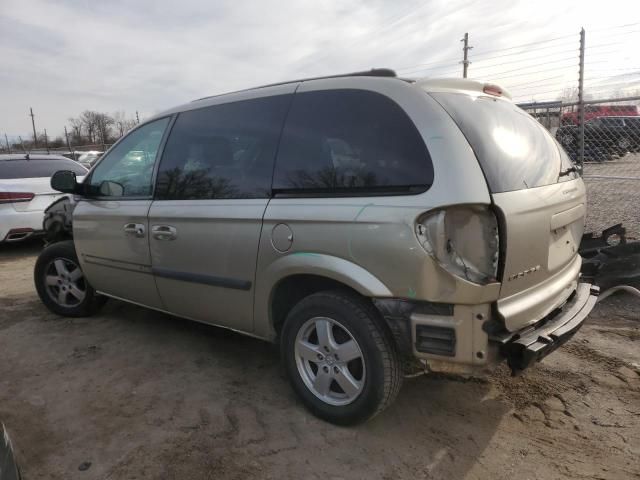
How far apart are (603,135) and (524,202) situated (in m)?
5.94

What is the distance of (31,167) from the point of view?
25.0 feet

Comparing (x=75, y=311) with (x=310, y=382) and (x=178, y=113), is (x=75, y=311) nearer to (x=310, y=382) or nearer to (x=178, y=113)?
(x=178, y=113)

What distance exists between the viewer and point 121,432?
2.77m

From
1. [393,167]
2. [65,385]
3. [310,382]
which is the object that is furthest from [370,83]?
[65,385]

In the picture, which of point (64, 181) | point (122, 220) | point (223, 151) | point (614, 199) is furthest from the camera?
point (614, 199)

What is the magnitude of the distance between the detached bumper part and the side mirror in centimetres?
358

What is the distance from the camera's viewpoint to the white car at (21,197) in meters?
7.03

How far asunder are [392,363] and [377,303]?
1.06 ft

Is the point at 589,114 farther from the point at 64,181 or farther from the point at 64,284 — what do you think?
the point at 64,284

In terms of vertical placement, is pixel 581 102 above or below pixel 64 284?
above

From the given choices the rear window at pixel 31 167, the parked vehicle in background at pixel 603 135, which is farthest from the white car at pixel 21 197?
the parked vehicle in background at pixel 603 135

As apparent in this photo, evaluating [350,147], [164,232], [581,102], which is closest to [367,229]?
[350,147]

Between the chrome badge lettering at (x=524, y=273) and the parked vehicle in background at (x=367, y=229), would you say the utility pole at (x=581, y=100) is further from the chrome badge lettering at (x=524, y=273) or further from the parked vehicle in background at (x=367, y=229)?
the chrome badge lettering at (x=524, y=273)

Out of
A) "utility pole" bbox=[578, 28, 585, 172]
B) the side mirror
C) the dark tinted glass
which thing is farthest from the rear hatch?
"utility pole" bbox=[578, 28, 585, 172]
